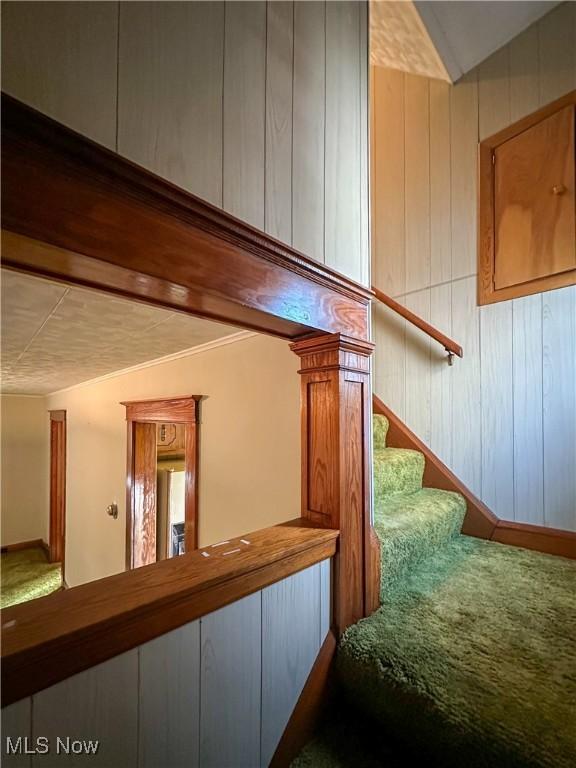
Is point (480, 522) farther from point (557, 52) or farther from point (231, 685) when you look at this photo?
point (557, 52)

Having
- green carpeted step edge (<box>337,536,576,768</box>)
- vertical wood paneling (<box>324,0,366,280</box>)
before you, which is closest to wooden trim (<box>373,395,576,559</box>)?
green carpeted step edge (<box>337,536,576,768</box>)

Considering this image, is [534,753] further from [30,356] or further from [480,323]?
[30,356]

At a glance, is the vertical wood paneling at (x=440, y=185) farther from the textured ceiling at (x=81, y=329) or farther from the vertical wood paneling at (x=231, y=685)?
the vertical wood paneling at (x=231, y=685)

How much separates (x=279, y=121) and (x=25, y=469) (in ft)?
→ 20.4

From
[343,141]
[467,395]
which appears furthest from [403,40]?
[467,395]

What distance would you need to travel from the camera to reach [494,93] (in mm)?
2049

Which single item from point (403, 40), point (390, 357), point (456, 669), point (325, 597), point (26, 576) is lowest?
point (26, 576)

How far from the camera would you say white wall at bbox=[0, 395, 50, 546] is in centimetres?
508

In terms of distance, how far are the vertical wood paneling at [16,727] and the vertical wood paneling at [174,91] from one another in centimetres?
101

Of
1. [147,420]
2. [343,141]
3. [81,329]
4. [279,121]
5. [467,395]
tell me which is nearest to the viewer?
[279,121]

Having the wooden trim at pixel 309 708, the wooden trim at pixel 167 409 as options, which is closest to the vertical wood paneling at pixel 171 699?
the wooden trim at pixel 309 708

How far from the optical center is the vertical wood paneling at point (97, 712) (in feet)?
2.01

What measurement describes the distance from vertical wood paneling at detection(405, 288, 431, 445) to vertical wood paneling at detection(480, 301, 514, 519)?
0.34m

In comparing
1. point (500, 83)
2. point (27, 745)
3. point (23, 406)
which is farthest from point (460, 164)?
point (23, 406)
